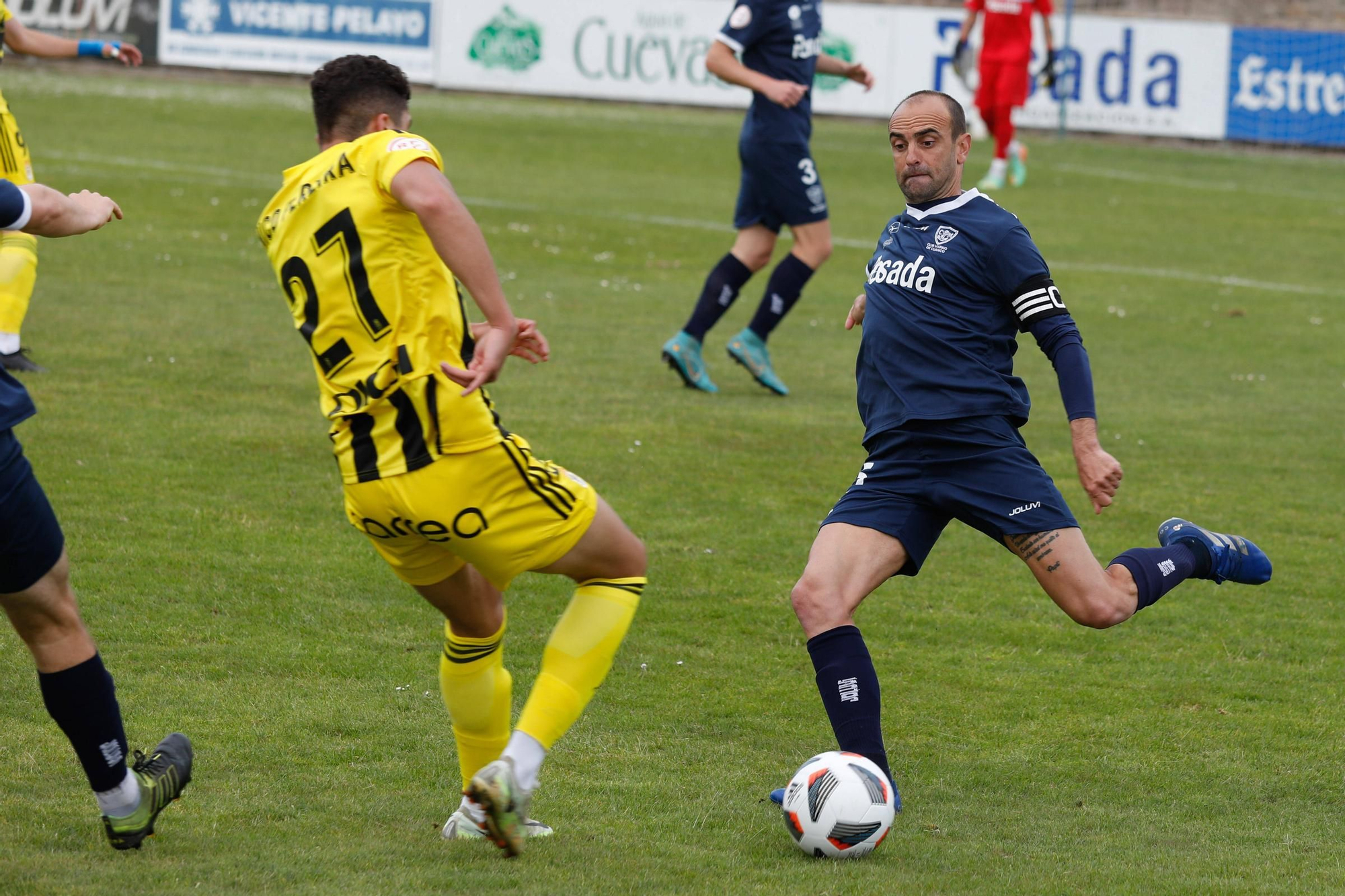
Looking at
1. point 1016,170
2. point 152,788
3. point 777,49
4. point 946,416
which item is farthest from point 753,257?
point 1016,170

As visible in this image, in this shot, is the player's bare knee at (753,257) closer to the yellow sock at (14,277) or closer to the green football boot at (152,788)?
the yellow sock at (14,277)

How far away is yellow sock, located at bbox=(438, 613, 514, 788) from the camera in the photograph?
4.26m

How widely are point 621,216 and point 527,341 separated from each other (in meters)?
13.1

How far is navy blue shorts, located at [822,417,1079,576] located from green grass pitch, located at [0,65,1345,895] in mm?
761

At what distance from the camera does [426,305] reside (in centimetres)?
389

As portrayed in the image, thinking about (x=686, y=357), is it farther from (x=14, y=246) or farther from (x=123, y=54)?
(x=14, y=246)

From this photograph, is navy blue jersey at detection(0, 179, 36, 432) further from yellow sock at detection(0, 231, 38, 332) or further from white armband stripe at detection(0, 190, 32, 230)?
yellow sock at detection(0, 231, 38, 332)

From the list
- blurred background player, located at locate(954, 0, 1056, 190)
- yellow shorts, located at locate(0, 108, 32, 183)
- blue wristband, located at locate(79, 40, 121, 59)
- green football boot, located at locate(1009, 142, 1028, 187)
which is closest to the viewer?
yellow shorts, located at locate(0, 108, 32, 183)

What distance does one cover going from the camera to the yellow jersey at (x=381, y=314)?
3.84 metres

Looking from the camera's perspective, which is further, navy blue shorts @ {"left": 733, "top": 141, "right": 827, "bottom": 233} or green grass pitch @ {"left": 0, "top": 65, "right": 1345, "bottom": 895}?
navy blue shorts @ {"left": 733, "top": 141, "right": 827, "bottom": 233}

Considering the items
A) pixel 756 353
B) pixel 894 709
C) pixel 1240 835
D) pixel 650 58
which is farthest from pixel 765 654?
pixel 650 58

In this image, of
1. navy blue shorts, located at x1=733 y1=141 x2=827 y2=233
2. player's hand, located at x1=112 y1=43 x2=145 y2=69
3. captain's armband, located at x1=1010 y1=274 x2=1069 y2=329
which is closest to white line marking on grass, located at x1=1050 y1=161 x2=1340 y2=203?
navy blue shorts, located at x1=733 y1=141 x2=827 y2=233

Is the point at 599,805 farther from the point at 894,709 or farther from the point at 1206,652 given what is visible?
the point at 1206,652

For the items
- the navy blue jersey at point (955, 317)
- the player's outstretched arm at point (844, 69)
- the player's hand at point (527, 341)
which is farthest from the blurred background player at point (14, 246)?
the navy blue jersey at point (955, 317)
